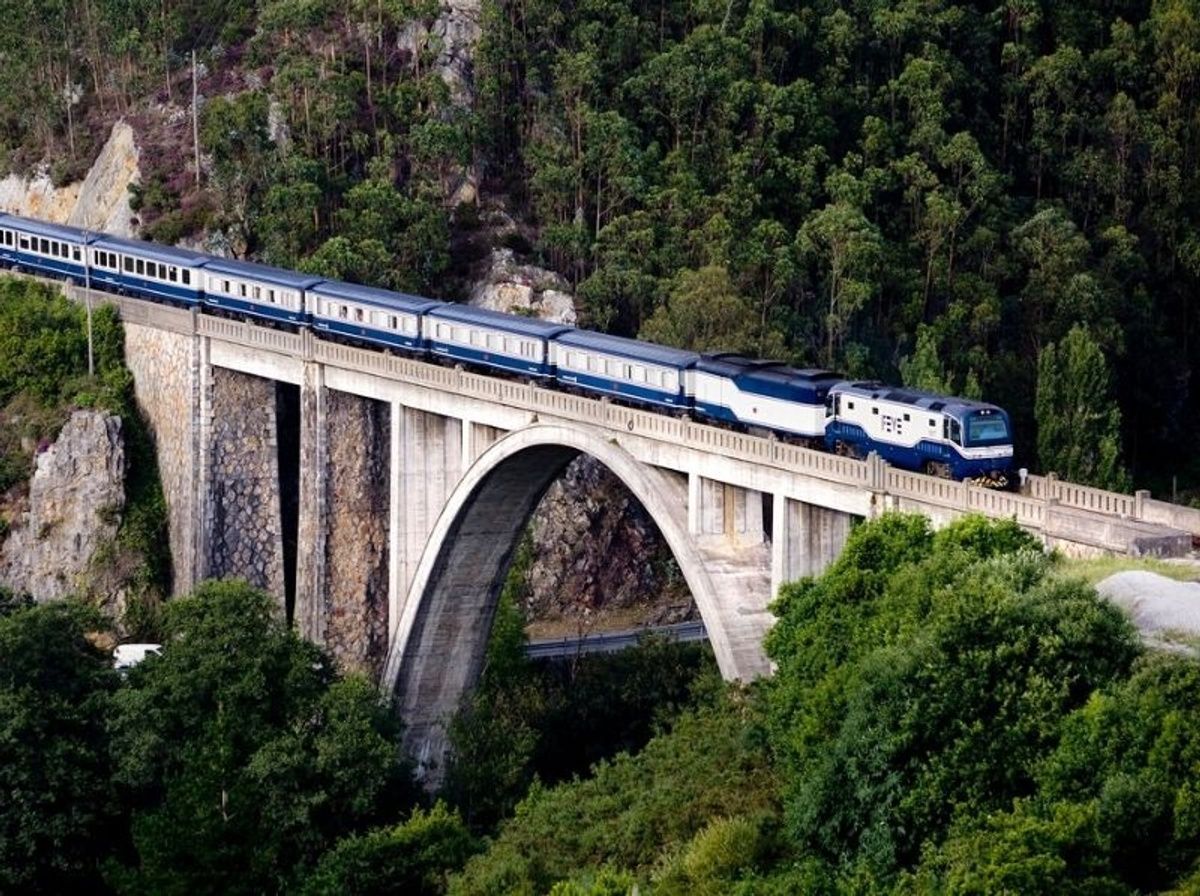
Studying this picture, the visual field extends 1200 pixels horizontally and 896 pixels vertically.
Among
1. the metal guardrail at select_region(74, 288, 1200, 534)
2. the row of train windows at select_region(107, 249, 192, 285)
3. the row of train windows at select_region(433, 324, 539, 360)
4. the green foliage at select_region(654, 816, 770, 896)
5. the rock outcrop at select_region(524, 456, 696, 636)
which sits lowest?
the green foliage at select_region(654, 816, 770, 896)

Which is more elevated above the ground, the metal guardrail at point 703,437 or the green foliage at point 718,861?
the metal guardrail at point 703,437

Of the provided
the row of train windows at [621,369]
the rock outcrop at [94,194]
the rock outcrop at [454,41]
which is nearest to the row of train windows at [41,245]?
the rock outcrop at [94,194]

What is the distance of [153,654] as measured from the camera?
70938mm

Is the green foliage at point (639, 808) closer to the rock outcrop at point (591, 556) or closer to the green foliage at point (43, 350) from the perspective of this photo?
the rock outcrop at point (591, 556)

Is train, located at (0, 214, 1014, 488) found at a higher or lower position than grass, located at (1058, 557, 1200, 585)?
higher

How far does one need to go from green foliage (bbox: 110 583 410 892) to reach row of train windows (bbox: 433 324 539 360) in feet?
33.2

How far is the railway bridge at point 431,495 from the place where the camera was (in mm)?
62125

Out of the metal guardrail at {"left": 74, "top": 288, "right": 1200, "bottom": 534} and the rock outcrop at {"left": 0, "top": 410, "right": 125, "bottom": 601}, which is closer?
the metal guardrail at {"left": 74, "top": 288, "right": 1200, "bottom": 534}

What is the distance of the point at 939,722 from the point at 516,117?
52359mm

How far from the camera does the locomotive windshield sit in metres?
61.8

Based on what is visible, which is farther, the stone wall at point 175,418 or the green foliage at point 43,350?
the green foliage at point 43,350

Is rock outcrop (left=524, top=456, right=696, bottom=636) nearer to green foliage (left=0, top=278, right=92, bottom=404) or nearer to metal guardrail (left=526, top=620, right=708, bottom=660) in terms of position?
metal guardrail (left=526, top=620, right=708, bottom=660)

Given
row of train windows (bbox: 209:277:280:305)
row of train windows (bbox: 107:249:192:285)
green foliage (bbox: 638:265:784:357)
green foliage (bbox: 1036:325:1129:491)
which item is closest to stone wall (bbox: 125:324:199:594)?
row of train windows (bbox: 107:249:192:285)

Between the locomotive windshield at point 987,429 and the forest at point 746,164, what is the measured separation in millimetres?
25997
